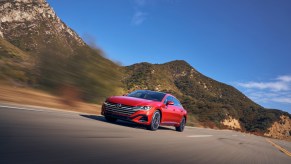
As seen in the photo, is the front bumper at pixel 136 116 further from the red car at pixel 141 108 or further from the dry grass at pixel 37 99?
the dry grass at pixel 37 99

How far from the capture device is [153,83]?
68875mm

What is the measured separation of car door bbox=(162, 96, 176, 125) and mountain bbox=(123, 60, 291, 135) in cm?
3687

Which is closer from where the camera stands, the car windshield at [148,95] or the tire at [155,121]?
the tire at [155,121]

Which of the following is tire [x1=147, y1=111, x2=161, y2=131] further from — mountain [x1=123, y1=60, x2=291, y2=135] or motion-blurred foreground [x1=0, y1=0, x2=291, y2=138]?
mountain [x1=123, y1=60, x2=291, y2=135]

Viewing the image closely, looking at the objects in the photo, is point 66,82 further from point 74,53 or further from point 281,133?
point 281,133

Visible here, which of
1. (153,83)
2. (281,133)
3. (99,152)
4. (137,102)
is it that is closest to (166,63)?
(153,83)

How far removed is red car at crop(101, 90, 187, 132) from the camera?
11961 millimetres

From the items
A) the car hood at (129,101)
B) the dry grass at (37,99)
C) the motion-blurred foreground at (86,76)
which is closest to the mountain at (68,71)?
the motion-blurred foreground at (86,76)

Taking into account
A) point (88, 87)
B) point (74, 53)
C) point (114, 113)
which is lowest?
point (114, 113)

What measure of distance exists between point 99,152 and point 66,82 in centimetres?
1175

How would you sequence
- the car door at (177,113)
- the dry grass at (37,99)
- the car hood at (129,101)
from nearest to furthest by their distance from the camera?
the car hood at (129,101) → the dry grass at (37,99) → the car door at (177,113)

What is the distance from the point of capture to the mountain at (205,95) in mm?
58463

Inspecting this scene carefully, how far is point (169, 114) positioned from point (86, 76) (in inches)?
206

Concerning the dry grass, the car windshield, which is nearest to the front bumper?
the car windshield
